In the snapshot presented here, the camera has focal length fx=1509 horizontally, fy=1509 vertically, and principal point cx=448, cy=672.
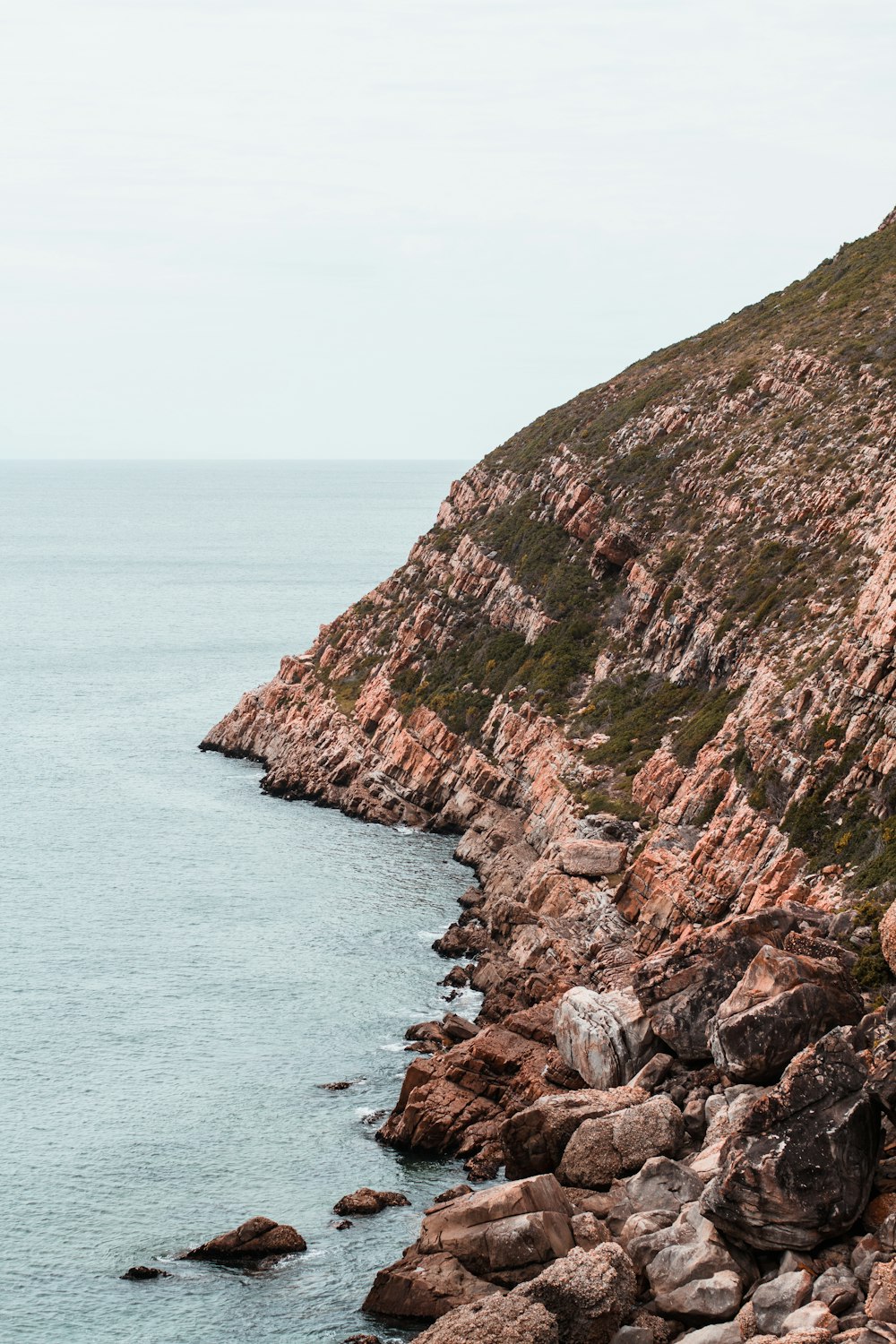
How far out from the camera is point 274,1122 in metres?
66.8

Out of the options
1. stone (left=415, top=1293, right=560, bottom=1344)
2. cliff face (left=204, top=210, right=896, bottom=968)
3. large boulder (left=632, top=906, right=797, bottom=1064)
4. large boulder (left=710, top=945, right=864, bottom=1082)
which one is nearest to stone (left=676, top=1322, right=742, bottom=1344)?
stone (left=415, top=1293, right=560, bottom=1344)

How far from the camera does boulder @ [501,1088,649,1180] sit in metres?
57.4

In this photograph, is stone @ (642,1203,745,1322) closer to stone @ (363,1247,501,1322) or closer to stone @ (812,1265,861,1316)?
stone @ (812,1265,861,1316)

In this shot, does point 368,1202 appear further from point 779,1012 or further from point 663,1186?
point 779,1012

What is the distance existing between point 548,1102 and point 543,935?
22.5 metres

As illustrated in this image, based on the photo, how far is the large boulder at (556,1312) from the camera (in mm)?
44500

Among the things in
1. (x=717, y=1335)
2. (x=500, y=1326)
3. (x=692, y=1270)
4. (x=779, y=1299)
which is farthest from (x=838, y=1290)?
(x=500, y=1326)

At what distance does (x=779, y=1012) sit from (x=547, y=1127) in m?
→ 10.2

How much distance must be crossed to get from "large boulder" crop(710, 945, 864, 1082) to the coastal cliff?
140 mm

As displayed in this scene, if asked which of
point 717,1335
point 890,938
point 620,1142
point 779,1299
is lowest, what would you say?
point 717,1335

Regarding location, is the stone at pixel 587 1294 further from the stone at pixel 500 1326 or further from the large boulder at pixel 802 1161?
the large boulder at pixel 802 1161

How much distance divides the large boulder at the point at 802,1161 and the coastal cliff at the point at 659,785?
105 millimetres

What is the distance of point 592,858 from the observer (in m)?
84.9

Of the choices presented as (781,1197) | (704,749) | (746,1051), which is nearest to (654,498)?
(704,749)
